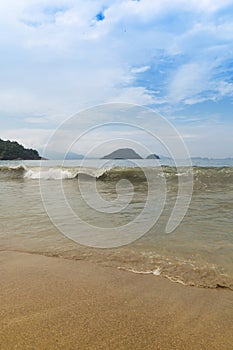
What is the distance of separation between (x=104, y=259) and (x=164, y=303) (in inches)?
48.9

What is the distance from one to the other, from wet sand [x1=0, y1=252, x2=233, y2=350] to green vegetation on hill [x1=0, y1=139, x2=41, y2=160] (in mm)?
81683

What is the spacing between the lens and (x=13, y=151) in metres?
83.7

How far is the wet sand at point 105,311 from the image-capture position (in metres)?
1.99

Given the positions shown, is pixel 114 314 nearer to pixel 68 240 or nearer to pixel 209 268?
pixel 209 268

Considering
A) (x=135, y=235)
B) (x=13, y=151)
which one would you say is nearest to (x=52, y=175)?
(x=135, y=235)

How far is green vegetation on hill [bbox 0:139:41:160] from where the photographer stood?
80.8 m

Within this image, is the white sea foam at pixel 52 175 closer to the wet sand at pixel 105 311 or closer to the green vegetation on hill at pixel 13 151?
the wet sand at pixel 105 311

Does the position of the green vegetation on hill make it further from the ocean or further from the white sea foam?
the ocean

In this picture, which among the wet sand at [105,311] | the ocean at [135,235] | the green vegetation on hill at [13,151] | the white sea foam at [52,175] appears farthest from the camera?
the green vegetation on hill at [13,151]

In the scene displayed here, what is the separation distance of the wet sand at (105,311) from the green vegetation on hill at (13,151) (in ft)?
268

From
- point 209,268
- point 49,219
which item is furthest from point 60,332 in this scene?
point 49,219

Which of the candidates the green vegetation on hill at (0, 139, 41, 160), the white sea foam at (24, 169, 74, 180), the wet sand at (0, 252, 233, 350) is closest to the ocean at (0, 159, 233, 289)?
the wet sand at (0, 252, 233, 350)

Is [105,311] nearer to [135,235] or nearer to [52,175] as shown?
[135,235]

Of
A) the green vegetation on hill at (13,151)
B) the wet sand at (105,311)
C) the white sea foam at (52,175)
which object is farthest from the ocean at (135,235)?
the green vegetation on hill at (13,151)
